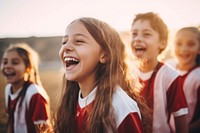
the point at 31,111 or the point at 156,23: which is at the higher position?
the point at 156,23

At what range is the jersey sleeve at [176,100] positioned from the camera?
5.76 feet

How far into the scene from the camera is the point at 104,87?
1.34 meters

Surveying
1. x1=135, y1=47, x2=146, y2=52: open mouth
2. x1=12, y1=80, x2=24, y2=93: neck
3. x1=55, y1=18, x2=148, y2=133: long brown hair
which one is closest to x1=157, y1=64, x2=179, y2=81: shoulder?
x1=135, y1=47, x2=146, y2=52: open mouth

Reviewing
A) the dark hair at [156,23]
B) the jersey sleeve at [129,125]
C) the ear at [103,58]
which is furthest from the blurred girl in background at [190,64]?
the jersey sleeve at [129,125]

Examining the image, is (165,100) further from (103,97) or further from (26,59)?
(26,59)

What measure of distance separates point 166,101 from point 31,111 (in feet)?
3.35

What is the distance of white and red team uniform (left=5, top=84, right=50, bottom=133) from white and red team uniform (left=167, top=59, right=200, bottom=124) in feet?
3.44

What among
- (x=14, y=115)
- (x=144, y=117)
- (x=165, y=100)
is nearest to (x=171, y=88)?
(x=165, y=100)

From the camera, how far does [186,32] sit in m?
2.31

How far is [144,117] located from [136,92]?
0.13 m

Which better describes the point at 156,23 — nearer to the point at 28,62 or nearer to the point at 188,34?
the point at 188,34

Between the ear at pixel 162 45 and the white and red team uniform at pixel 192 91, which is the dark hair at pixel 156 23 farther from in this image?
the white and red team uniform at pixel 192 91

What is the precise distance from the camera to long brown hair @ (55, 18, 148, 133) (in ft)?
→ 4.10

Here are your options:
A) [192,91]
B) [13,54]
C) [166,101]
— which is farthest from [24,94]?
[192,91]
